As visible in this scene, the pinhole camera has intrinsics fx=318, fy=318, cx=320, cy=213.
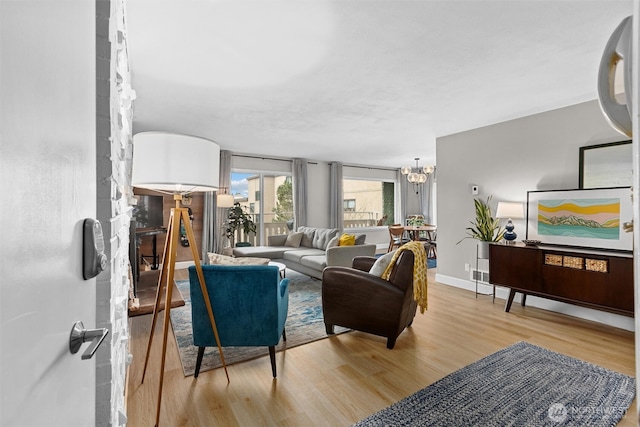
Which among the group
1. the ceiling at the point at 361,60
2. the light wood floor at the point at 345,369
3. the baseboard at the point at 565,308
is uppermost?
the ceiling at the point at 361,60

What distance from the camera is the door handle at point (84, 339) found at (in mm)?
569

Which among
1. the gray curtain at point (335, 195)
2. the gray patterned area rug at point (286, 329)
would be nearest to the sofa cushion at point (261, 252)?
the gray patterned area rug at point (286, 329)

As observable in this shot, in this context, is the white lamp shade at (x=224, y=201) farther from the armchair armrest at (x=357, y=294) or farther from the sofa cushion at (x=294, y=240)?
the armchair armrest at (x=357, y=294)

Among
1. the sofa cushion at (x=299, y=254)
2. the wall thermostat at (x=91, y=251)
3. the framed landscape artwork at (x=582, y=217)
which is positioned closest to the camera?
the wall thermostat at (x=91, y=251)

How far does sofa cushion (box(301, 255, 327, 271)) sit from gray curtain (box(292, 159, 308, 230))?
234 cm

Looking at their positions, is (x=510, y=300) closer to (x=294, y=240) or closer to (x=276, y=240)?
(x=294, y=240)

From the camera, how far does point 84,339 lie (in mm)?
607

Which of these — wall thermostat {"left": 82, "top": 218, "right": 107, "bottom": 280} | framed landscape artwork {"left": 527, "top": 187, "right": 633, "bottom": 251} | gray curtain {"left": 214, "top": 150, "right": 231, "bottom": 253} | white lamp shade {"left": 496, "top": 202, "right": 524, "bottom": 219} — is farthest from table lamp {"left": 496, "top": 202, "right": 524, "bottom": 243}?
gray curtain {"left": 214, "top": 150, "right": 231, "bottom": 253}

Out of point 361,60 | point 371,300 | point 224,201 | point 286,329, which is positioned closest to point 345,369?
point 371,300

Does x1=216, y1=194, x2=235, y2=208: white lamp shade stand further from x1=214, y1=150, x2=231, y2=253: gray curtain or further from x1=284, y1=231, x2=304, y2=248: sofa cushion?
x1=284, y1=231, x2=304, y2=248: sofa cushion

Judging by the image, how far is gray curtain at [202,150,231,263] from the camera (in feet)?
20.1

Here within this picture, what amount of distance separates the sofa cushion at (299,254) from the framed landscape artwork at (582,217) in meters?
2.93

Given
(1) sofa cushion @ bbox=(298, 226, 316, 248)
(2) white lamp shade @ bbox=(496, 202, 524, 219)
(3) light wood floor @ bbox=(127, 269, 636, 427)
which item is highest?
(2) white lamp shade @ bbox=(496, 202, 524, 219)

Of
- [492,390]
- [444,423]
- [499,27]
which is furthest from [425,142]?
[444,423]
